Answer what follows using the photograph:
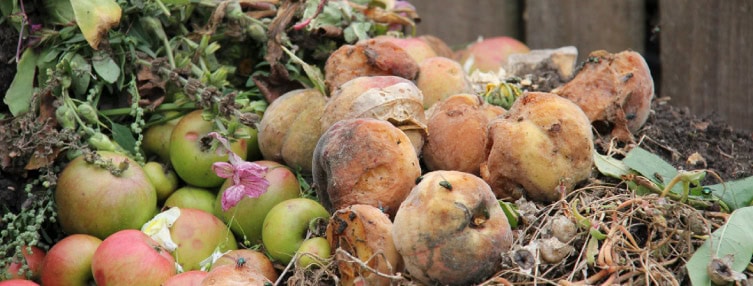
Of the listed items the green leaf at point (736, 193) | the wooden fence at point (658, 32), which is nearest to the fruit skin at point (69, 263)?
the green leaf at point (736, 193)

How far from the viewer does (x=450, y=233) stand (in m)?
1.50

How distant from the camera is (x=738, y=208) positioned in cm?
171

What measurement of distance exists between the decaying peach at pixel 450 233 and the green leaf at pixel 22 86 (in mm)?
1099

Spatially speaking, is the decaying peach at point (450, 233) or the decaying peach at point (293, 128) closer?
the decaying peach at point (450, 233)

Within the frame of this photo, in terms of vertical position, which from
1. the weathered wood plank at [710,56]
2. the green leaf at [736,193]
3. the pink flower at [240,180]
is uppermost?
the pink flower at [240,180]

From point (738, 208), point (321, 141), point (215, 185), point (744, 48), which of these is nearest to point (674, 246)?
point (738, 208)

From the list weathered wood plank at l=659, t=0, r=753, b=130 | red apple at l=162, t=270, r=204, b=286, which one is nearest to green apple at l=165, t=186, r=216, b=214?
red apple at l=162, t=270, r=204, b=286

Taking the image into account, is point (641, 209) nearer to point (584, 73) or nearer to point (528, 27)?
point (584, 73)

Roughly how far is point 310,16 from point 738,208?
52.9 inches

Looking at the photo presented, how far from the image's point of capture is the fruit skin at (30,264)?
1840mm

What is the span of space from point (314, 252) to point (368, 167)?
22cm

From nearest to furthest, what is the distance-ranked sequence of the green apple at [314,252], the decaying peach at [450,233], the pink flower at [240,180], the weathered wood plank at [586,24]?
the decaying peach at [450,233] < the green apple at [314,252] < the pink flower at [240,180] < the weathered wood plank at [586,24]

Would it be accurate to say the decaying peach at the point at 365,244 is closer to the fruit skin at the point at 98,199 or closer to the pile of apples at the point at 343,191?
the pile of apples at the point at 343,191

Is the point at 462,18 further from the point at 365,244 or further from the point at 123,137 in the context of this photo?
the point at 365,244
